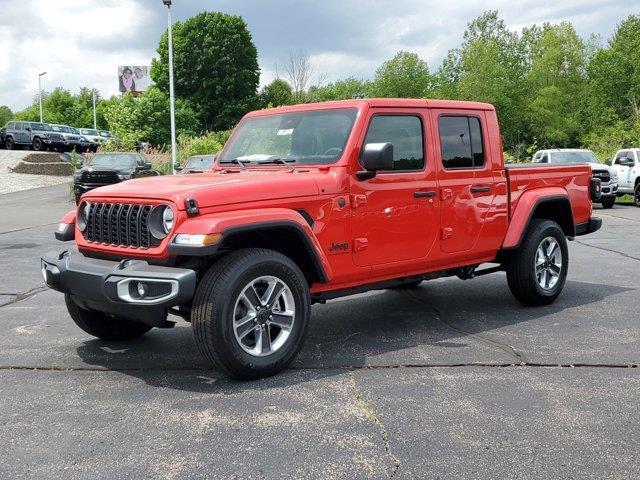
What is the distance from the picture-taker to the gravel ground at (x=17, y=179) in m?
30.3

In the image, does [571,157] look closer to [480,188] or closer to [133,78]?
[480,188]

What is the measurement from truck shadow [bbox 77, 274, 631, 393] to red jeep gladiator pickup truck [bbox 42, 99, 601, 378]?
0.77ft

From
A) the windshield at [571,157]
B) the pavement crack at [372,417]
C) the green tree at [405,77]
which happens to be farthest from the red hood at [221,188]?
the green tree at [405,77]

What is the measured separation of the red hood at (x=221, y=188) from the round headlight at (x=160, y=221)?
0.08 m

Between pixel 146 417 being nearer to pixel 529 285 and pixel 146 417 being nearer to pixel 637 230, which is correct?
pixel 529 285

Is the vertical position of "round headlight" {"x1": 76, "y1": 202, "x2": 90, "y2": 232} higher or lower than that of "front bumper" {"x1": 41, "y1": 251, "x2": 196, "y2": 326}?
higher

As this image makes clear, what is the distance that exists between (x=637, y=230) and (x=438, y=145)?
34.4ft

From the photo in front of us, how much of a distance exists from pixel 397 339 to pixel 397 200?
1173 millimetres

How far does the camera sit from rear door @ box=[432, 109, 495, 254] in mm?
5836

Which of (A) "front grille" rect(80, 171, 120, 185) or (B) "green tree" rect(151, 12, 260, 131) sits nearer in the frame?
(A) "front grille" rect(80, 171, 120, 185)

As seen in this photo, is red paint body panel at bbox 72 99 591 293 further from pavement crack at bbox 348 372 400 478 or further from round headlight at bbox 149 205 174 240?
pavement crack at bbox 348 372 400 478

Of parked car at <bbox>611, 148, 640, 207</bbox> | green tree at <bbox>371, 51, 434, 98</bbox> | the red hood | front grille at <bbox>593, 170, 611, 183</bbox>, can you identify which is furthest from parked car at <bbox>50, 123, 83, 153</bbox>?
green tree at <bbox>371, 51, 434, 98</bbox>

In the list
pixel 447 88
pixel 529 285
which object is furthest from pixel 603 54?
pixel 529 285

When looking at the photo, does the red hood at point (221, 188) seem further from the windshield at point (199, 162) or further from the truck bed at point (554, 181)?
the windshield at point (199, 162)
